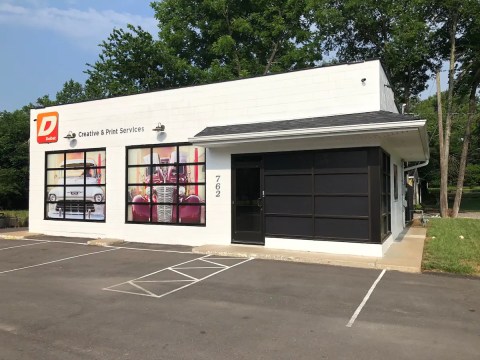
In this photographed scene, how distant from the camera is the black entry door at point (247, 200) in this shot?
11.8m

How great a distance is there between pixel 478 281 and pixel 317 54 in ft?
87.6

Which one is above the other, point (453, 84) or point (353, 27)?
point (353, 27)

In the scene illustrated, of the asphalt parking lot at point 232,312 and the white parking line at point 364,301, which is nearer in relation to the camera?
the asphalt parking lot at point 232,312

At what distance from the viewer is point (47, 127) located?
16.1m

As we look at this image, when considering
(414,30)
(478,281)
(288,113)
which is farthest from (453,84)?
(478,281)

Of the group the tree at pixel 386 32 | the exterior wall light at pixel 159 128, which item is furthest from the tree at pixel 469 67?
the exterior wall light at pixel 159 128

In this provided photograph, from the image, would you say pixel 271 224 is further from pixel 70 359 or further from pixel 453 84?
pixel 453 84

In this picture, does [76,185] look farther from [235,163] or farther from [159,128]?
[235,163]

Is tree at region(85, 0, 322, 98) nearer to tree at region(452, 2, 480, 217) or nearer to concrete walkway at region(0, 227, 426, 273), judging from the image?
Answer: tree at region(452, 2, 480, 217)

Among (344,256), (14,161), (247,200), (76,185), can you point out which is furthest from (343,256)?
(14,161)

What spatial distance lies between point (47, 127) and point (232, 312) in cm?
1287

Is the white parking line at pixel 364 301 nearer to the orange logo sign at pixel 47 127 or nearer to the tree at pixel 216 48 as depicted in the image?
the orange logo sign at pixel 47 127

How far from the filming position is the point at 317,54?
3219 centimetres

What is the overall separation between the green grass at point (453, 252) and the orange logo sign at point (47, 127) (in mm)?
13224
